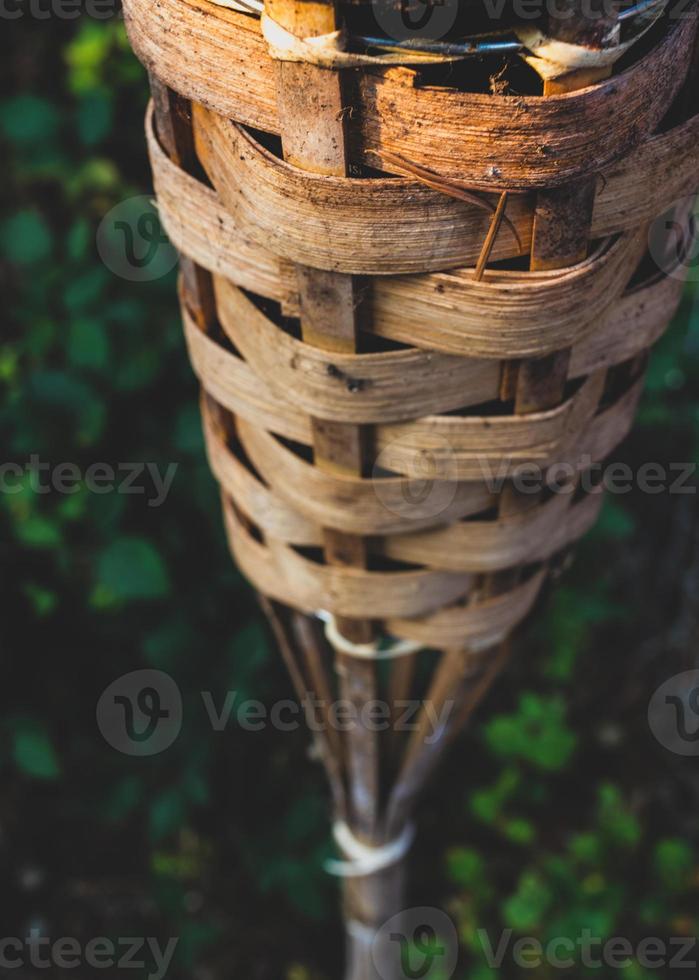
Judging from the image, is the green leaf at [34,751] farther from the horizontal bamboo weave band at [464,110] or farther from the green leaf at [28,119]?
the horizontal bamboo weave band at [464,110]

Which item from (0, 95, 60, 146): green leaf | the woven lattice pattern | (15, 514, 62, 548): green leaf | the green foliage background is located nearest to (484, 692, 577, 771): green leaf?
the green foliage background

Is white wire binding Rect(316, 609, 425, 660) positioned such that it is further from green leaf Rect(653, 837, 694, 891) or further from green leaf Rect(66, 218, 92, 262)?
green leaf Rect(653, 837, 694, 891)

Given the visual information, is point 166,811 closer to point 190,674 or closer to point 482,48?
point 190,674

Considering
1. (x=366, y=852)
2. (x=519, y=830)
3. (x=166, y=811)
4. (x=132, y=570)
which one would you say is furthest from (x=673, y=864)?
(x=132, y=570)

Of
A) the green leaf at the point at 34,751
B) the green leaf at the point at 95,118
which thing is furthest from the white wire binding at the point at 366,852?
the green leaf at the point at 95,118

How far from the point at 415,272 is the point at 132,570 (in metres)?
0.80

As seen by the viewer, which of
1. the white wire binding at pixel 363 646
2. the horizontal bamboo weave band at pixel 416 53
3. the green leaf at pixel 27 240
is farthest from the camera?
the green leaf at pixel 27 240

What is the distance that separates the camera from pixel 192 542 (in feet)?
4.81

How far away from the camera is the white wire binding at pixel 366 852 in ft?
3.92

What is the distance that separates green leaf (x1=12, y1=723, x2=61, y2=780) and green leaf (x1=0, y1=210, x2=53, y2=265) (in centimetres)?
66

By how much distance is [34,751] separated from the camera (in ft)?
4.71

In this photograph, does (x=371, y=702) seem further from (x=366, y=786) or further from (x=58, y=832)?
(x=58, y=832)

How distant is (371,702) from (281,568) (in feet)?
0.62

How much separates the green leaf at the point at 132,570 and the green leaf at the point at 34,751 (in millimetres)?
290
